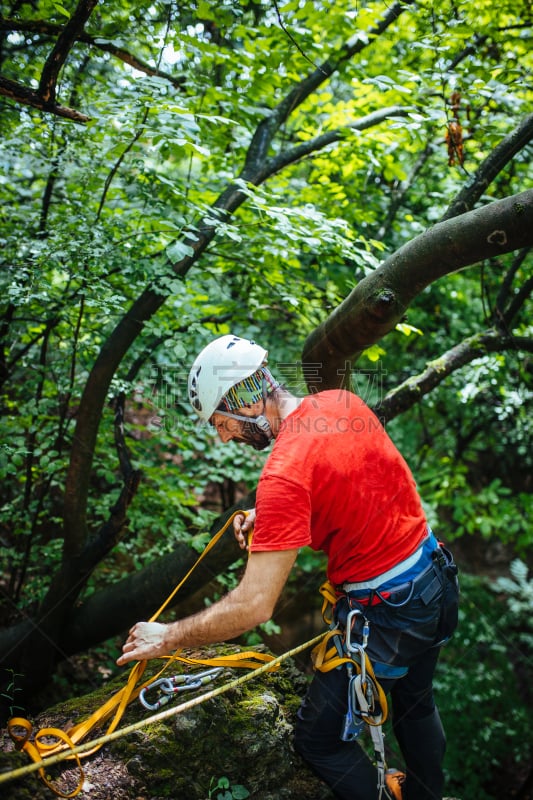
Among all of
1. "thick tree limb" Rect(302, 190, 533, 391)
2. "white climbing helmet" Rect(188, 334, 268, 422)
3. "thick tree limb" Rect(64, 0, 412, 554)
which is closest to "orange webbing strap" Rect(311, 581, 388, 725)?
"white climbing helmet" Rect(188, 334, 268, 422)

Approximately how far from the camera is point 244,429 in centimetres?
241

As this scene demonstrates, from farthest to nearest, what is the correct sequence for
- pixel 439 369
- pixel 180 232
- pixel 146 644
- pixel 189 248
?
pixel 439 369 → pixel 180 232 → pixel 189 248 → pixel 146 644

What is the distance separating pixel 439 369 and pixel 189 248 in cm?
206

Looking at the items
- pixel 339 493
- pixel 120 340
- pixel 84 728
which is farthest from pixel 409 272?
pixel 84 728

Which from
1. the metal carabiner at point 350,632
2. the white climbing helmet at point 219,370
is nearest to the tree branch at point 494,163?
the white climbing helmet at point 219,370

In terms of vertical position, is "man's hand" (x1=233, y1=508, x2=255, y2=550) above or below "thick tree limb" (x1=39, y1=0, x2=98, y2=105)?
below

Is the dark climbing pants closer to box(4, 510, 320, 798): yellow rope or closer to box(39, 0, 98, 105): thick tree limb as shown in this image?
box(4, 510, 320, 798): yellow rope

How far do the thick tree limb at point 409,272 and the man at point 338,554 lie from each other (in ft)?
2.11

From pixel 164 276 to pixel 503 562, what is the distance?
8867mm

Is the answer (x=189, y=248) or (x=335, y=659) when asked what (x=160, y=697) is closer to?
(x=335, y=659)

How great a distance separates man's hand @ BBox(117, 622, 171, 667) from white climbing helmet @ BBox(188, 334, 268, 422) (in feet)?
2.97

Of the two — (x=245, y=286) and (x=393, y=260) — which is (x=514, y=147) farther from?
(x=245, y=286)

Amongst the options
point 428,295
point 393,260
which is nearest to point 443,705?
point 428,295

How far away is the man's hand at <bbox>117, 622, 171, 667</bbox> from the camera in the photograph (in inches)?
78.6
